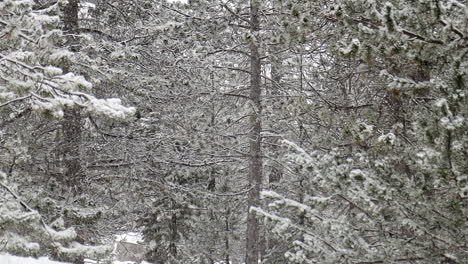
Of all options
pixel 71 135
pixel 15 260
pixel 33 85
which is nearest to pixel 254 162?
pixel 71 135

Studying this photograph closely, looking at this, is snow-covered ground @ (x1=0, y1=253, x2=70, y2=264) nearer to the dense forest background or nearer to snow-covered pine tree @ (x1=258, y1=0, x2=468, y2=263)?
the dense forest background

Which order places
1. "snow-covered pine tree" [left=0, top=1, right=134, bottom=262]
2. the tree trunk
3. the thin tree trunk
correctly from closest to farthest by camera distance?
"snow-covered pine tree" [left=0, top=1, right=134, bottom=262] < the tree trunk < the thin tree trunk

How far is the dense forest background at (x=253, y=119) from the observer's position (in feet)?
15.8

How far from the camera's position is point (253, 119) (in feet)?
38.1

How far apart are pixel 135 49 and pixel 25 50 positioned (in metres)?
3.94

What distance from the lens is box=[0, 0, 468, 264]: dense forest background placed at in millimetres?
4816

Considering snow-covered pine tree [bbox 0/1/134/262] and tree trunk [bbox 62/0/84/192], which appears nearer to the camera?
snow-covered pine tree [bbox 0/1/134/262]

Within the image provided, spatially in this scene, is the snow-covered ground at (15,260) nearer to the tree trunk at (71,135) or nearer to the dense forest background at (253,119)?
the dense forest background at (253,119)

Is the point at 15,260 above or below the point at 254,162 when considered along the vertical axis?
below

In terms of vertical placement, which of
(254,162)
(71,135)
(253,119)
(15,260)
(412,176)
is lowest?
(15,260)

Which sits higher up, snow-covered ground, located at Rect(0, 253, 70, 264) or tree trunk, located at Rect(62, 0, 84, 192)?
tree trunk, located at Rect(62, 0, 84, 192)

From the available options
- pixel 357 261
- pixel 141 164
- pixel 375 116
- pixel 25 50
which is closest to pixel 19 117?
pixel 141 164

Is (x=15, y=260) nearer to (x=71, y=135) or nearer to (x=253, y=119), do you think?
(x=71, y=135)

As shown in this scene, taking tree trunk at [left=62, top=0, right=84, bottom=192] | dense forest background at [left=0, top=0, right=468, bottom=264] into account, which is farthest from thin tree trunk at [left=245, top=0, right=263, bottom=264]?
tree trunk at [left=62, top=0, right=84, bottom=192]
